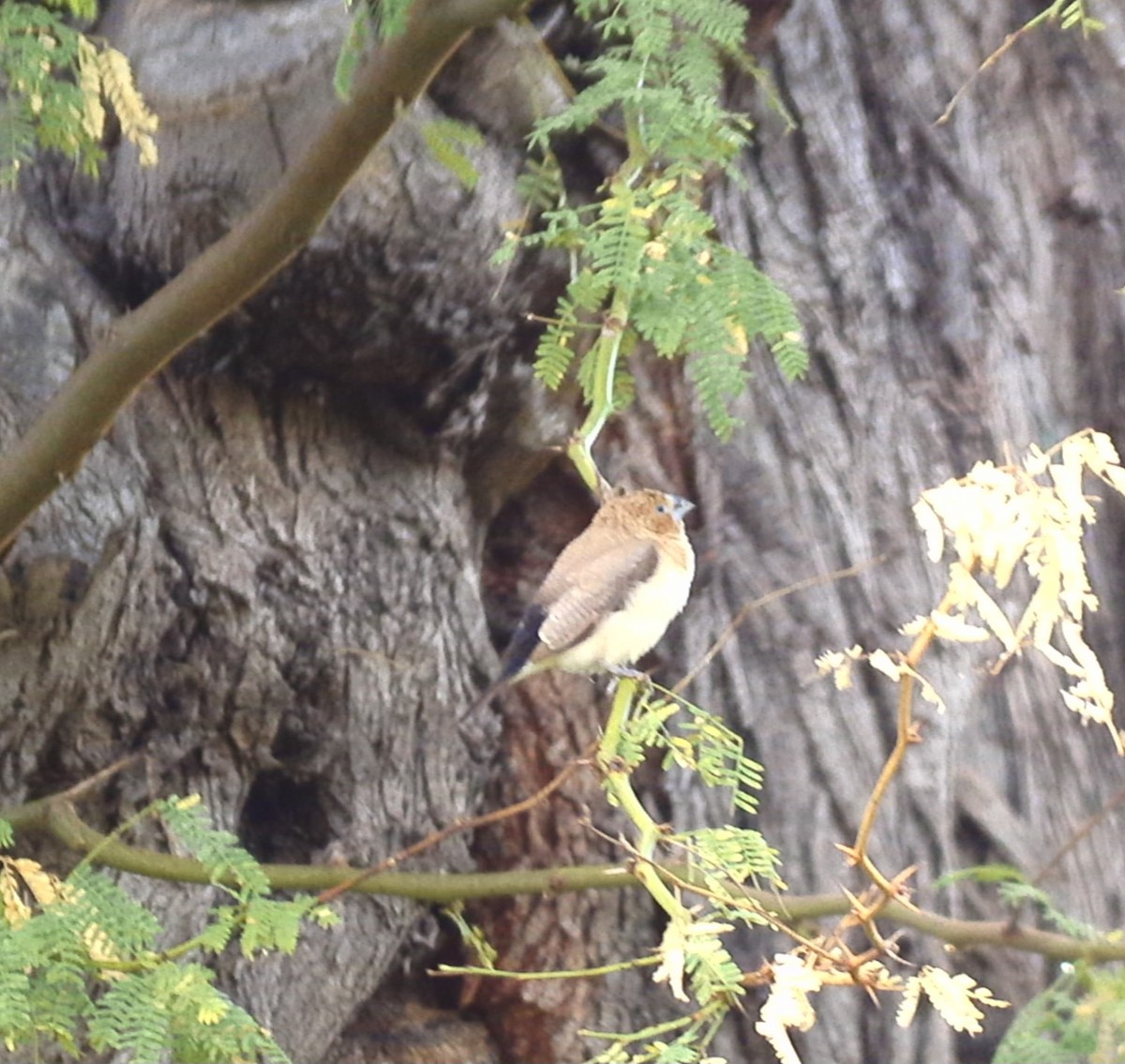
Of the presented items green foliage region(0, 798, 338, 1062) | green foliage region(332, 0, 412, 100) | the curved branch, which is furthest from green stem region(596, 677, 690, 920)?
green foliage region(332, 0, 412, 100)

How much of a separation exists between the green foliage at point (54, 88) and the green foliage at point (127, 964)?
2.78ft

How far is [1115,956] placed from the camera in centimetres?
208

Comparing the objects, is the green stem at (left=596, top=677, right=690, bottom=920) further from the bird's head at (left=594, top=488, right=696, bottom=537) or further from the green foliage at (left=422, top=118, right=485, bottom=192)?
the green foliage at (left=422, top=118, right=485, bottom=192)

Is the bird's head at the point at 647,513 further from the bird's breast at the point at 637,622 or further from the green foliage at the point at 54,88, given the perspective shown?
the green foliage at the point at 54,88

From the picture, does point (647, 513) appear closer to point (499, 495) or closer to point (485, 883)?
point (499, 495)

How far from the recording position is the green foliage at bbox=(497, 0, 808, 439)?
80.4 inches

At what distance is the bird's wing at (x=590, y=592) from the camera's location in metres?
2.49

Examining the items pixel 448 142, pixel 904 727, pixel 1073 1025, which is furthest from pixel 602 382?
pixel 1073 1025

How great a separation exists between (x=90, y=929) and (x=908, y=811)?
5.29 feet

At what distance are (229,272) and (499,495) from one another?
45.3 inches

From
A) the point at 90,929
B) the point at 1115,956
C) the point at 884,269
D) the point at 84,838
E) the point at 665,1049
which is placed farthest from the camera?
the point at 884,269

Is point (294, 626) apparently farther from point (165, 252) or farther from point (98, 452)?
point (165, 252)

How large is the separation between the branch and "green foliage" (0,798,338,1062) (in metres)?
0.45

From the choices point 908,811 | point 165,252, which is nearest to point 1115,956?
point 908,811
